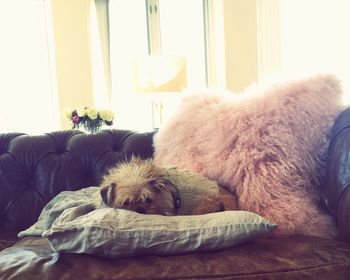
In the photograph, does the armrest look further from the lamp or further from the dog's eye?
the lamp

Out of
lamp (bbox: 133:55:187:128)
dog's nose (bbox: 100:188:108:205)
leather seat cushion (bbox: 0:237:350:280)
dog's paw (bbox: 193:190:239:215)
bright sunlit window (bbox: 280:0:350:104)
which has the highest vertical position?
bright sunlit window (bbox: 280:0:350:104)

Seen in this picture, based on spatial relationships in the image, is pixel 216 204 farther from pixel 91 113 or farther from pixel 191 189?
pixel 91 113

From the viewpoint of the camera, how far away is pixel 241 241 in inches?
40.6

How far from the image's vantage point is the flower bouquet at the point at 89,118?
7.76ft

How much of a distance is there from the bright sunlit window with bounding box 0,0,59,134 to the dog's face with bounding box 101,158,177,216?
8.50 feet

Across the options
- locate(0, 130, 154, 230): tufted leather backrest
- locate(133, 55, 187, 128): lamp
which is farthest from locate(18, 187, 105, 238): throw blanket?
locate(133, 55, 187, 128): lamp

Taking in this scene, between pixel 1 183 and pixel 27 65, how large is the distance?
2.34 metres

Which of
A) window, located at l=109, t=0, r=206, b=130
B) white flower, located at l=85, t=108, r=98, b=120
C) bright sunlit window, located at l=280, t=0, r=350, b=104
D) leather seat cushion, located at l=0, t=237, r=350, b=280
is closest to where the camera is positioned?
leather seat cushion, located at l=0, t=237, r=350, b=280

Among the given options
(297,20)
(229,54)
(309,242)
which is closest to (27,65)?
(229,54)

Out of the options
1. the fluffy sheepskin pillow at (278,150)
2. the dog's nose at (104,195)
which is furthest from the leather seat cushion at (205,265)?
the dog's nose at (104,195)

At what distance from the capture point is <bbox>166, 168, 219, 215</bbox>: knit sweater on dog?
131cm

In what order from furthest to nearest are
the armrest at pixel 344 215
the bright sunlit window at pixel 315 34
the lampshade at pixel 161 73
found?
the bright sunlit window at pixel 315 34 < the lampshade at pixel 161 73 < the armrest at pixel 344 215

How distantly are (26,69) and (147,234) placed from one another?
328 cm

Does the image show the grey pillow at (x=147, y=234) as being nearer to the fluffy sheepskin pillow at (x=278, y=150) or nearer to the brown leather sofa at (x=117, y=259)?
the brown leather sofa at (x=117, y=259)
